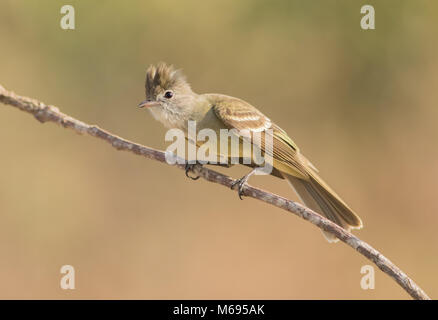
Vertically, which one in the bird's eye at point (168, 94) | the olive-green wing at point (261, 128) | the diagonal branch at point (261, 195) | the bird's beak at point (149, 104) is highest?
the bird's eye at point (168, 94)

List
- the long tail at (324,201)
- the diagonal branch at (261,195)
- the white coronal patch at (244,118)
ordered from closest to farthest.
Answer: the diagonal branch at (261,195), the long tail at (324,201), the white coronal patch at (244,118)

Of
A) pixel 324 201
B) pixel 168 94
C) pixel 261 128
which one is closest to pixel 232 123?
pixel 261 128

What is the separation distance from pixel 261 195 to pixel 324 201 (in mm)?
816

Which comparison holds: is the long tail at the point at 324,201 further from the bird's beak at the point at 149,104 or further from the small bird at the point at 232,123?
the bird's beak at the point at 149,104

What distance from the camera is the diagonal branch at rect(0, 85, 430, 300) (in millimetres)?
1883

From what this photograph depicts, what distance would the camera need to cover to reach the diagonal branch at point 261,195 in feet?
6.18

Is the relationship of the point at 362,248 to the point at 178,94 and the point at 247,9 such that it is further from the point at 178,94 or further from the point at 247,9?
the point at 247,9

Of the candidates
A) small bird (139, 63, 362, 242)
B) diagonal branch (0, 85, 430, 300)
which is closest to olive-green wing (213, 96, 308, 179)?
small bird (139, 63, 362, 242)

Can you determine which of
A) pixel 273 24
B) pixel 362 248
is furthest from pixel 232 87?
pixel 362 248

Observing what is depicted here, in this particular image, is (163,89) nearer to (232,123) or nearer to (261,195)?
(232,123)

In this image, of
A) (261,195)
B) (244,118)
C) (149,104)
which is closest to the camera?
(261,195)

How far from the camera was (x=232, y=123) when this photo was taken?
297cm

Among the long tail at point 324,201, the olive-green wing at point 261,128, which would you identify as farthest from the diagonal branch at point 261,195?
the long tail at point 324,201

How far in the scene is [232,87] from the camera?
16.0ft
